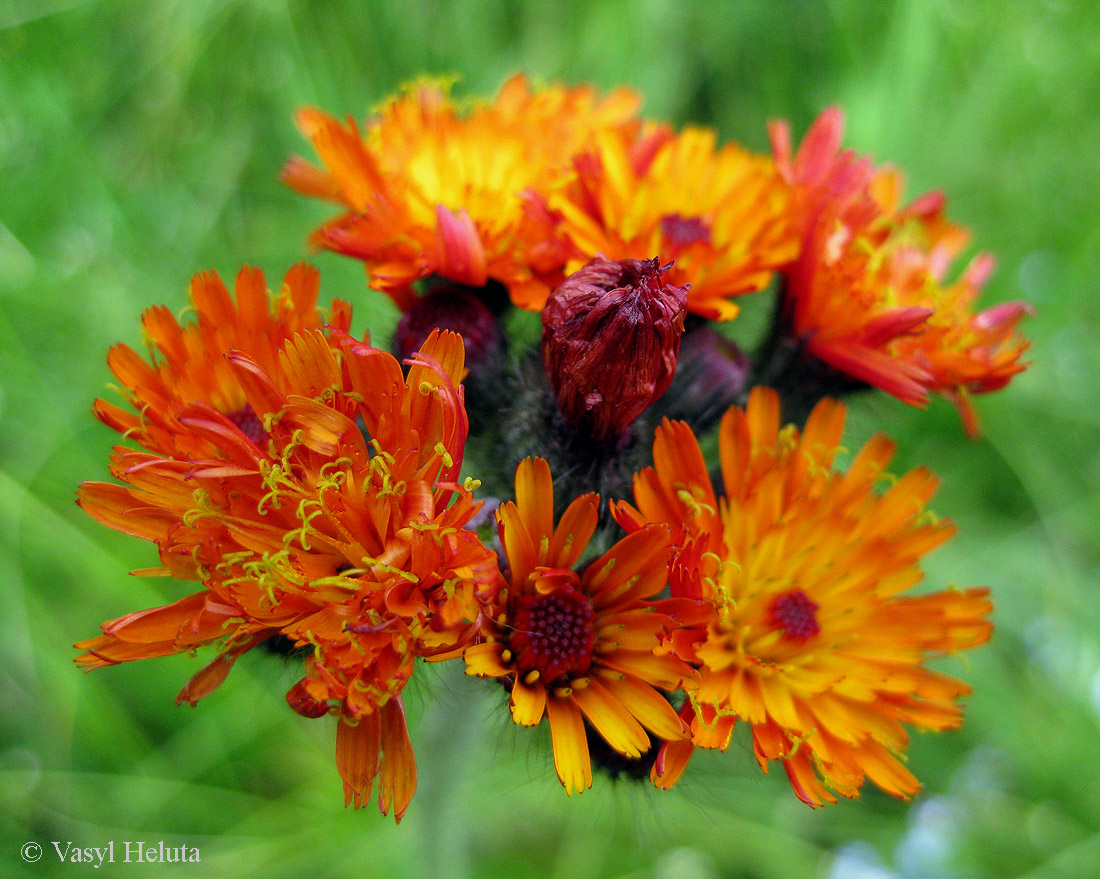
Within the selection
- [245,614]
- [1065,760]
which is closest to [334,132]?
[245,614]

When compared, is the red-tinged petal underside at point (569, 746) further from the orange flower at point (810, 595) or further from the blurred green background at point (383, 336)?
the blurred green background at point (383, 336)

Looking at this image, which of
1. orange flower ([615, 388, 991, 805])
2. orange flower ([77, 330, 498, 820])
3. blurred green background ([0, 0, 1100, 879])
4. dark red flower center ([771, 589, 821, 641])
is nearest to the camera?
orange flower ([77, 330, 498, 820])

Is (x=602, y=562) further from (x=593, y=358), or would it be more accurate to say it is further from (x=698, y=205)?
(x=698, y=205)

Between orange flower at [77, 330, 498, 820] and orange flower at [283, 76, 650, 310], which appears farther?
orange flower at [283, 76, 650, 310]

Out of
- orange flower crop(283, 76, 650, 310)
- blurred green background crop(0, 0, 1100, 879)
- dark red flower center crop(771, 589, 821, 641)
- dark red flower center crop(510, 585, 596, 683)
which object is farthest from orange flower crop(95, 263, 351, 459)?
dark red flower center crop(771, 589, 821, 641)

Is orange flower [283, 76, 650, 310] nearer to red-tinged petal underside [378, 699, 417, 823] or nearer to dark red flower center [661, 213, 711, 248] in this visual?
dark red flower center [661, 213, 711, 248]
